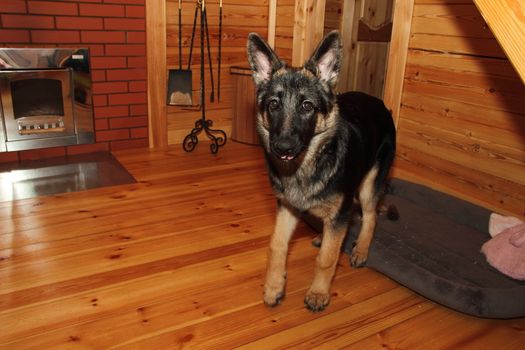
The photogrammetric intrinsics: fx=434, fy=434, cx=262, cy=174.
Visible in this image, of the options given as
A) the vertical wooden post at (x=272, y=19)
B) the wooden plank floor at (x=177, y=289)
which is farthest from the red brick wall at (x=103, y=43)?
the vertical wooden post at (x=272, y=19)

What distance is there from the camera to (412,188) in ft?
11.0

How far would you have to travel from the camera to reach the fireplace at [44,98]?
12.6 ft

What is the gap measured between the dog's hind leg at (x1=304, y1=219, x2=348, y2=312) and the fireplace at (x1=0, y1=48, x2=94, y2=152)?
3077 mm

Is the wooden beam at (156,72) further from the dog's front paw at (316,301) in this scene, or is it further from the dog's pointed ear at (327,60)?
the dog's front paw at (316,301)

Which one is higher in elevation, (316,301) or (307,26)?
(307,26)

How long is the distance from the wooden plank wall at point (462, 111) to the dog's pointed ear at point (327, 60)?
1.61 meters

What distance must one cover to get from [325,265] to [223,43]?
11.1ft

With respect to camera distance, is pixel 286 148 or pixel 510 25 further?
pixel 286 148

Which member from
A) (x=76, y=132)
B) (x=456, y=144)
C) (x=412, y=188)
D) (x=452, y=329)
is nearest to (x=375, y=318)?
(x=452, y=329)

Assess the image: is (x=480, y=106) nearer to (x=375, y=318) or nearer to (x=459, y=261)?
(x=459, y=261)

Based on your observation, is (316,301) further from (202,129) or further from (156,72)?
(156,72)

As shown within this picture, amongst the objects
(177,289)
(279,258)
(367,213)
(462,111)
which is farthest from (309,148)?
(462,111)

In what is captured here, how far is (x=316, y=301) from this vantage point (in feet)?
7.07

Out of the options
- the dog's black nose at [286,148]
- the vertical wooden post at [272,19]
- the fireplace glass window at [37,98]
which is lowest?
the fireplace glass window at [37,98]
